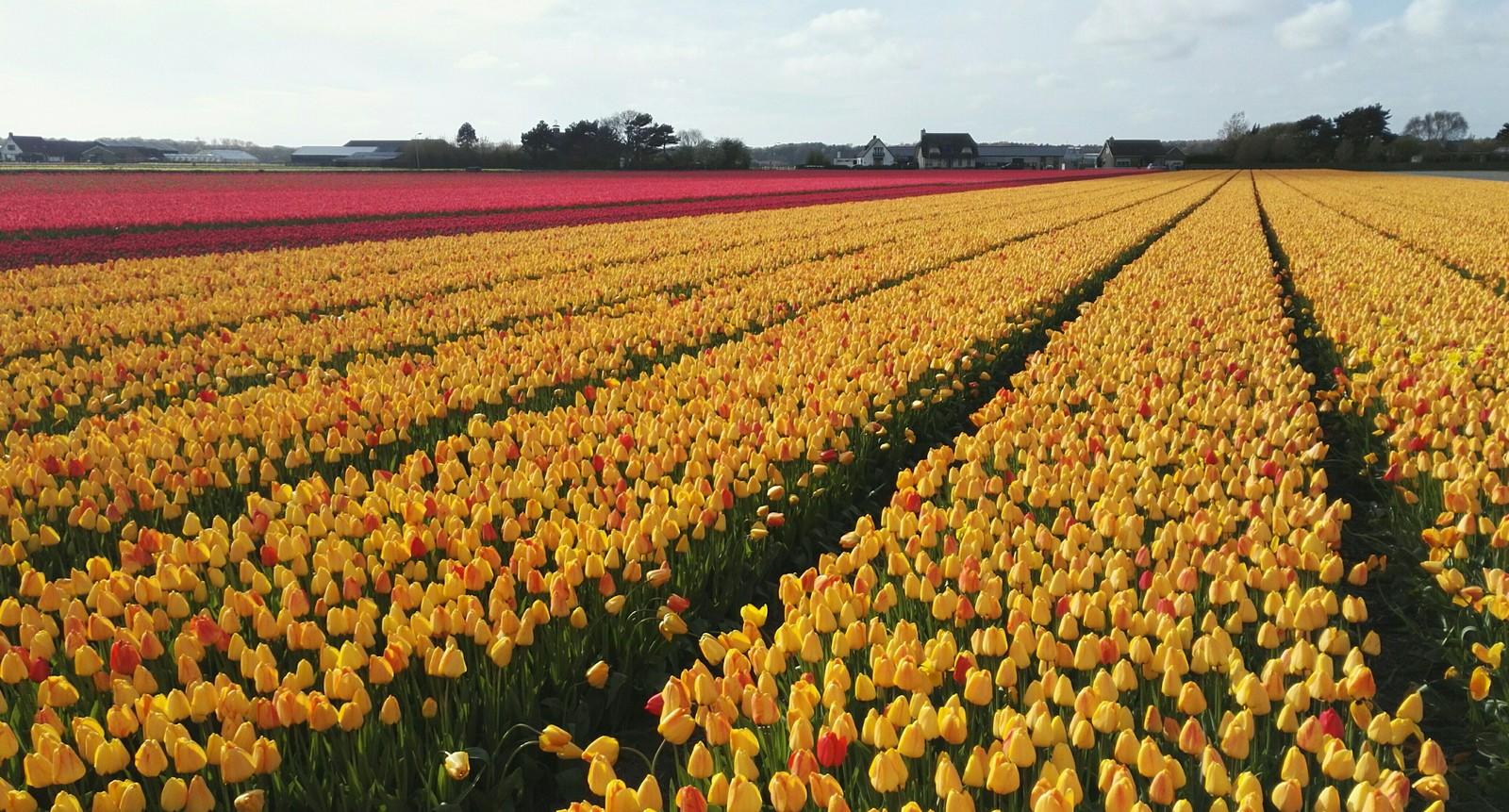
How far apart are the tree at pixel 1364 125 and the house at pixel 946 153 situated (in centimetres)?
4099

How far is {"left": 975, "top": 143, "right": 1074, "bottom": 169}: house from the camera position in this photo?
406ft

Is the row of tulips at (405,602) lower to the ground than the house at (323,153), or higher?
lower

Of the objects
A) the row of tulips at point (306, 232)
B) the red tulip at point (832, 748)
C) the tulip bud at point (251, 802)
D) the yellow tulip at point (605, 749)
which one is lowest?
the tulip bud at point (251, 802)

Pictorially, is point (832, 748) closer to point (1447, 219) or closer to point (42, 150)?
point (1447, 219)

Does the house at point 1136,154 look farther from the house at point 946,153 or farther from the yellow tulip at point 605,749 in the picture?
the yellow tulip at point 605,749

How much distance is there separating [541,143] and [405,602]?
87615 mm

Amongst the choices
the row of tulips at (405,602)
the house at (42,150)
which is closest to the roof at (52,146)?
the house at (42,150)

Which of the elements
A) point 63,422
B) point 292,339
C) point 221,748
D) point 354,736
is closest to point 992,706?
point 354,736

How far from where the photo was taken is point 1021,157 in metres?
128

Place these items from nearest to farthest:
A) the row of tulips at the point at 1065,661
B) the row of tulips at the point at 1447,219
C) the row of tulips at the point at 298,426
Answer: the row of tulips at the point at 1065,661, the row of tulips at the point at 298,426, the row of tulips at the point at 1447,219

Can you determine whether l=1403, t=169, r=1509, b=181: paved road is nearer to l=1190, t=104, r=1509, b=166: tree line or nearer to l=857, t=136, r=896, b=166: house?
l=1190, t=104, r=1509, b=166: tree line

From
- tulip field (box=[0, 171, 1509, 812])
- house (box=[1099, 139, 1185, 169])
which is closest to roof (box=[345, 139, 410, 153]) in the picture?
house (box=[1099, 139, 1185, 169])

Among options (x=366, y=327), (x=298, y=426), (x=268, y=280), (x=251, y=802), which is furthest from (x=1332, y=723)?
(x=268, y=280)

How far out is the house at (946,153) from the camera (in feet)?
400
